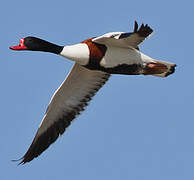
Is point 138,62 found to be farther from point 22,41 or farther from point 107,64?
point 22,41

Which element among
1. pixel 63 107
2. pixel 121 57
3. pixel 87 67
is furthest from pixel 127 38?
pixel 63 107

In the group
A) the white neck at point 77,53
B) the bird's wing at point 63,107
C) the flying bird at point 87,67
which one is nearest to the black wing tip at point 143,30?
the flying bird at point 87,67

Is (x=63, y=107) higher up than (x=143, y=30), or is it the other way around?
(x=143, y=30)

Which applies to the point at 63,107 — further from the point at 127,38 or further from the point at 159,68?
the point at 127,38

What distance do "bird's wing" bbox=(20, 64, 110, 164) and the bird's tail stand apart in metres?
1.10

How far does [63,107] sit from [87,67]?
165 cm

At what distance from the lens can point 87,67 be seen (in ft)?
33.9

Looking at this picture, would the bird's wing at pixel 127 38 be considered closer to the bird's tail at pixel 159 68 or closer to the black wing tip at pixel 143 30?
the black wing tip at pixel 143 30

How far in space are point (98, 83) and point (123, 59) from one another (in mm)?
1330

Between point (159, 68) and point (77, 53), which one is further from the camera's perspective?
point (159, 68)

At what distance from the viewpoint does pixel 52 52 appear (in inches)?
408

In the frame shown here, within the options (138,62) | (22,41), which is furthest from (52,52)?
(138,62)

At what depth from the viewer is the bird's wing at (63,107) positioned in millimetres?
11539

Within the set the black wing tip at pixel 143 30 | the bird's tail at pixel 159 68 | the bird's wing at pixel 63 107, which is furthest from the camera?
the bird's wing at pixel 63 107
